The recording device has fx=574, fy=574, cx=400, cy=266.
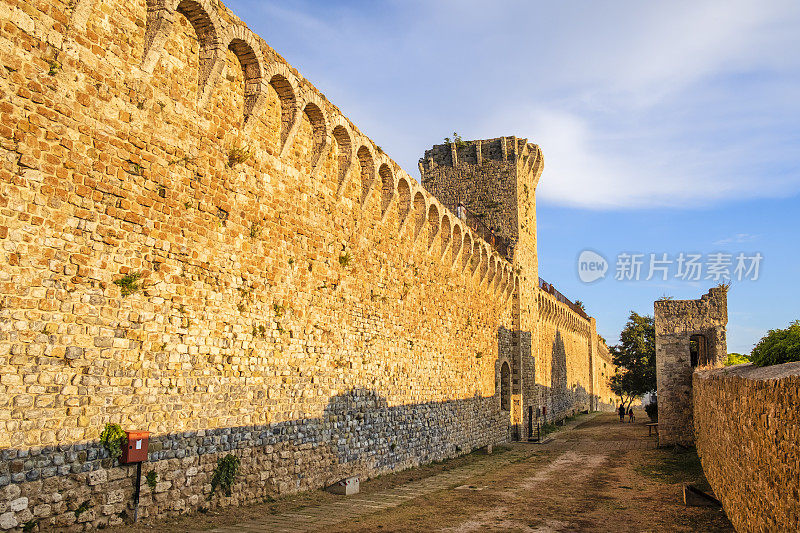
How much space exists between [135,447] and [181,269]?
7.91ft

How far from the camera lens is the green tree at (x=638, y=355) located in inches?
1409

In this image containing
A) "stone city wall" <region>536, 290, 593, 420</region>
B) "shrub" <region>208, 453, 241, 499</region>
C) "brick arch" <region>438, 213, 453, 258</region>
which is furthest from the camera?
"stone city wall" <region>536, 290, 593, 420</region>

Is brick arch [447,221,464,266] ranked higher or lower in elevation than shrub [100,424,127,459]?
Result: higher

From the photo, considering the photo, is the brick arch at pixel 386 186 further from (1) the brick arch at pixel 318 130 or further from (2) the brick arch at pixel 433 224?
(1) the brick arch at pixel 318 130

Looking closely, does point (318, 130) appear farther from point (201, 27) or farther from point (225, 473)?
point (225, 473)

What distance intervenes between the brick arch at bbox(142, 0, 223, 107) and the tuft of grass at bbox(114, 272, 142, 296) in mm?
2837

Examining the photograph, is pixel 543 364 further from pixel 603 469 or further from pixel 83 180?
pixel 83 180

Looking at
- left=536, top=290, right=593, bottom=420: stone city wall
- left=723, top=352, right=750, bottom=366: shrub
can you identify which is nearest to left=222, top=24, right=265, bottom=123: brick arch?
left=723, top=352, right=750, bottom=366: shrub

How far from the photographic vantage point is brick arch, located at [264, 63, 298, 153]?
10.4 m

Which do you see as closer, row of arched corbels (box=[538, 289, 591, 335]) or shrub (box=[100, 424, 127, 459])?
shrub (box=[100, 424, 127, 459])

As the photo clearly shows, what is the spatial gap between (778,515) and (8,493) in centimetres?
729

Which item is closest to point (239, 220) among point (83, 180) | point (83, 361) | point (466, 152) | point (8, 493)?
point (83, 180)

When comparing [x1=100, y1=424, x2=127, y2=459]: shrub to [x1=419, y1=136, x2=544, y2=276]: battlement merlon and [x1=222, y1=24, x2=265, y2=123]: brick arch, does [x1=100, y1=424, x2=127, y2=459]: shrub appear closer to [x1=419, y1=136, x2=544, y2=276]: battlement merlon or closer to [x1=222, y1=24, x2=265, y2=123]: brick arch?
[x1=222, y1=24, x2=265, y2=123]: brick arch

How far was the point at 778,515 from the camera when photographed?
17.1 feet
